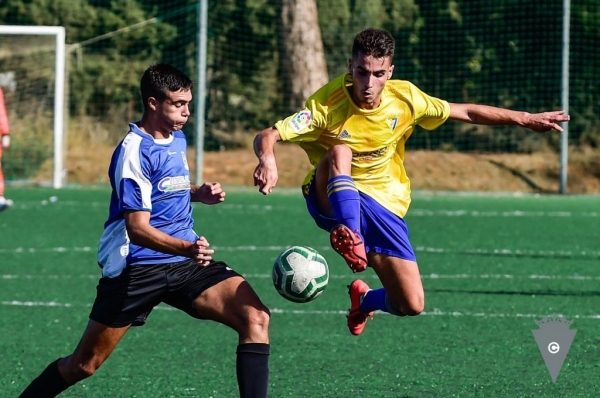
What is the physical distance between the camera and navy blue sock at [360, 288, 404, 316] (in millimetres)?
6645

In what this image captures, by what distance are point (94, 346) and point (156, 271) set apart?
0.43 m

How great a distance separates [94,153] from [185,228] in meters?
17.1

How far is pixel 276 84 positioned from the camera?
2236 cm

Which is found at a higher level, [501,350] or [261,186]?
[261,186]

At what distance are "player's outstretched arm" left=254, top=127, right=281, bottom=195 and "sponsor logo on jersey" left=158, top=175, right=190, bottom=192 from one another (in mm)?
336

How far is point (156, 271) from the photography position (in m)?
5.13

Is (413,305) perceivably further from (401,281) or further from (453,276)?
(453,276)

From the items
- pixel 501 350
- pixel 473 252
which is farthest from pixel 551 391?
pixel 473 252

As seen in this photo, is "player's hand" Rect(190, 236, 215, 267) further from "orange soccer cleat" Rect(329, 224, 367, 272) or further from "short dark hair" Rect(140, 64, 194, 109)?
"orange soccer cleat" Rect(329, 224, 367, 272)

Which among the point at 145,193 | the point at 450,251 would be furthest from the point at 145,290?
the point at 450,251

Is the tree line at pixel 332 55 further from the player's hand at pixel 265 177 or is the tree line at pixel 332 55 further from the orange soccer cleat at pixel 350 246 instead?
the player's hand at pixel 265 177

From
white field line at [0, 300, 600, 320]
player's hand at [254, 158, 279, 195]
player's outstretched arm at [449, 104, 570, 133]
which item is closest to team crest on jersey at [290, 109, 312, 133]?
player's hand at [254, 158, 279, 195]

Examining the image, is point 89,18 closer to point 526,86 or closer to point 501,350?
point 526,86

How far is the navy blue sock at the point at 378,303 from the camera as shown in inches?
262
